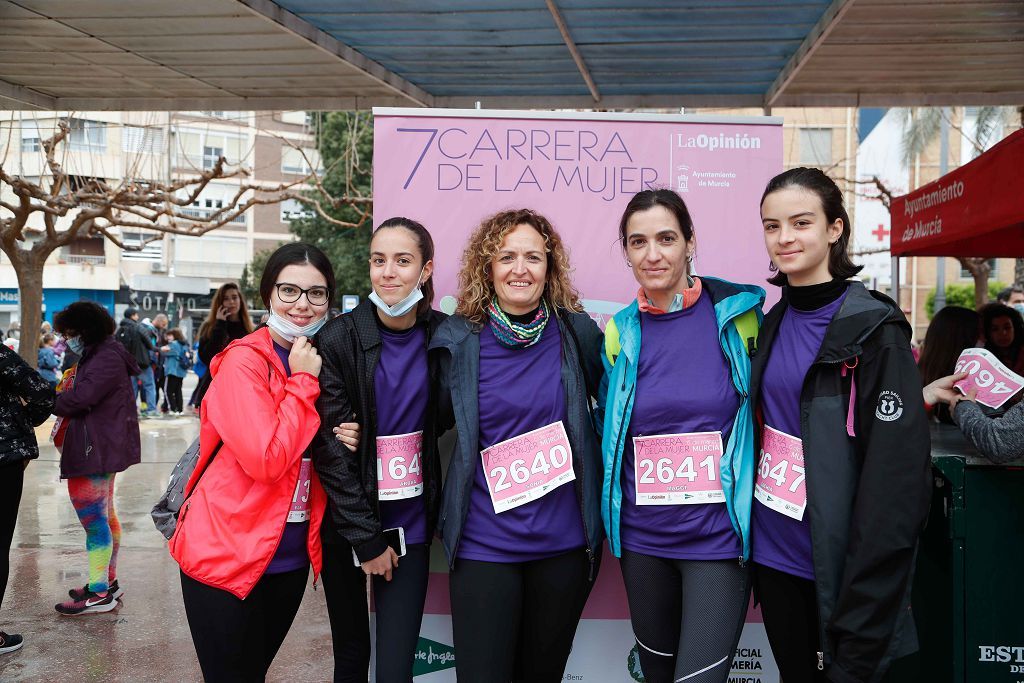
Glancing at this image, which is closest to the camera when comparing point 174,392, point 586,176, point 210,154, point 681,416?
point 681,416

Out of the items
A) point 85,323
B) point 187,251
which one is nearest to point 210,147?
point 187,251

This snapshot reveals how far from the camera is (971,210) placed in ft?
14.8

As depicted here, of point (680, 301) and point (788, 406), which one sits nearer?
point (788, 406)

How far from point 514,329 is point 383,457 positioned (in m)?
0.58

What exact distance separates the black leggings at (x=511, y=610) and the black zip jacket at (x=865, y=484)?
738 mm

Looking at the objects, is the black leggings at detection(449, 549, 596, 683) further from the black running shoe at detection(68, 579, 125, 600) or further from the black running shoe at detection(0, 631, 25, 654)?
the black running shoe at detection(68, 579, 125, 600)

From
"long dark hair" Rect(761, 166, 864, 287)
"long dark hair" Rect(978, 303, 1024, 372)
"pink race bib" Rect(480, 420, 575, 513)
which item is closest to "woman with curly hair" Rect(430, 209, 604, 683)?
"pink race bib" Rect(480, 420, 575, 513)

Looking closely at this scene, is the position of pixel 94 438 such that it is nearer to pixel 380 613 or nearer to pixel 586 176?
pixel 380 613

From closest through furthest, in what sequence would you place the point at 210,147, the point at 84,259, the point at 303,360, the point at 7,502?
1. the point at 303,360
2. the point at 7,502
3. the point at 84,259
4. the point at 210,147

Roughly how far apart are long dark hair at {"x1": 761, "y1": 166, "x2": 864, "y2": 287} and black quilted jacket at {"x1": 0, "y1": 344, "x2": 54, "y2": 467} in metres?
3.48

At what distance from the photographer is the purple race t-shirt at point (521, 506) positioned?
2561 millimetres

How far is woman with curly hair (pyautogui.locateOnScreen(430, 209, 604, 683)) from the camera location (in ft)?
8.41

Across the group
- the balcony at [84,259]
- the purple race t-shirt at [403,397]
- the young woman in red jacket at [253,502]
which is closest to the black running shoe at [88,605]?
the young woman in red jacket at [253,502]

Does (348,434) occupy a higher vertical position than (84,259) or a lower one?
lower
